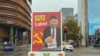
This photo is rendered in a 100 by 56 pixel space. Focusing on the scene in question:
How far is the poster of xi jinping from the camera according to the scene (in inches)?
383

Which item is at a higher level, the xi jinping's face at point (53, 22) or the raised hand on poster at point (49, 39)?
the xi jinping's face at point (53, 22)

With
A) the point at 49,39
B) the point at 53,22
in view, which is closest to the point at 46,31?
the point at 49,39

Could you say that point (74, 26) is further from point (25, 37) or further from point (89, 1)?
point (25, 37)

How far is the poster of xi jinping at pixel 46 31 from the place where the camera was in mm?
9734

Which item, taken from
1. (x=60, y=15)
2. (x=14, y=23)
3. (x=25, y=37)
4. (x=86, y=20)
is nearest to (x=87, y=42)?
(x=86, y=20)

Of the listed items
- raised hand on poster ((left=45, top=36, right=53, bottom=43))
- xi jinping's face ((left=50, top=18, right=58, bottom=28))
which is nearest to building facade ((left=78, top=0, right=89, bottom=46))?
xi jinping's face ((left=50, top=18, right=58, bottom=28))

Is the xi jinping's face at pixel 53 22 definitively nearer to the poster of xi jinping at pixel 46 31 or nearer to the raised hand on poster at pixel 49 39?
the poster of xi jinping at pixel 46 31

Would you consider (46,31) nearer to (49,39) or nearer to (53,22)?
(49,39)

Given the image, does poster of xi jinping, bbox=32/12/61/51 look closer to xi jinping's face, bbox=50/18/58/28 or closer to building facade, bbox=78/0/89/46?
xi jinping's face, bbox=50/18/58/28

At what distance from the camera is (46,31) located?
9680mm

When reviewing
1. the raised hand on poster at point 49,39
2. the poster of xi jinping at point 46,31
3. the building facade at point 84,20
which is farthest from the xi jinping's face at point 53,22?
the building facade at point 84,20

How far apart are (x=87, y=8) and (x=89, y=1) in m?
2.83

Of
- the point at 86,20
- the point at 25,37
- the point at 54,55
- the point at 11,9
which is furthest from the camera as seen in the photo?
the point at 25,37

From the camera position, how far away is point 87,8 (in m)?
125
